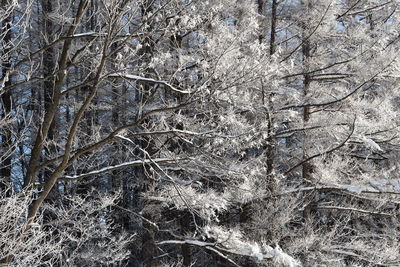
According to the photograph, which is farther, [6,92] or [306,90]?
[6,92]

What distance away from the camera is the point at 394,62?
8133 millimetres

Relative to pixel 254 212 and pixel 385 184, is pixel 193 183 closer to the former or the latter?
pixel 254 212

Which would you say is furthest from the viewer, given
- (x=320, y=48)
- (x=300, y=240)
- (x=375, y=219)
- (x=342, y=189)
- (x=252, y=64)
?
(x=375, y=219)

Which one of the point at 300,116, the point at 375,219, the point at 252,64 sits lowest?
the point at 375,219

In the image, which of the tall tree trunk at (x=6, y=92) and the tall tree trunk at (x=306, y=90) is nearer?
the tall tree trunk at (x=6, y=92)

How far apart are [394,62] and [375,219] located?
6.61 metres

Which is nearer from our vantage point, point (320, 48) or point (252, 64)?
point (252, 64)

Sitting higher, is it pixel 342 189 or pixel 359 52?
pixel 359 52

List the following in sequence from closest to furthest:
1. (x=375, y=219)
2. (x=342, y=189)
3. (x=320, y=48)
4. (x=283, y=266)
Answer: (x=283, y=266) → (x=342, y=189) → (x=320, y=48) → (x=375, y=219)

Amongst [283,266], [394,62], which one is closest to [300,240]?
[283,266]

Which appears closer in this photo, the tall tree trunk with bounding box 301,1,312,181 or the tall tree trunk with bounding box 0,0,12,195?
the tall tree trunk with bounding box 0,0,12,195

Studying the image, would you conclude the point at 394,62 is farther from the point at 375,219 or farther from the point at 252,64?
the point at 375,219

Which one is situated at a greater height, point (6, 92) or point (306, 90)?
point (306, 90)

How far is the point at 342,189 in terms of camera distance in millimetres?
9062
